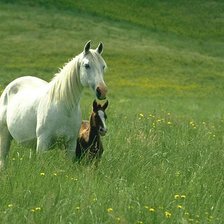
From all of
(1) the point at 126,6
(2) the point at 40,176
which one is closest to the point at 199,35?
(1) the point at 126,6

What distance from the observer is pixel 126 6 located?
63.6 m

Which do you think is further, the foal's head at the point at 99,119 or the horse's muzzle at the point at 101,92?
the foal's head at the point at 99,119

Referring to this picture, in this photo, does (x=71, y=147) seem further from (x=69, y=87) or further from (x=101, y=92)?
(x=101, y=92)

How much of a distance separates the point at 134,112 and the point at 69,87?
1115cm

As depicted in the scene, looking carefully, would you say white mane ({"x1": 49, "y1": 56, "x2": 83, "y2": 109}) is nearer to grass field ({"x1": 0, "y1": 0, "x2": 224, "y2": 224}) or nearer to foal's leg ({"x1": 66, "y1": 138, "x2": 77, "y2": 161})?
foal's leg ({"x1": 66, "y1": 138, "x2": 77, "y2": 161})

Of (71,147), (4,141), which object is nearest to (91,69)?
(71,147)

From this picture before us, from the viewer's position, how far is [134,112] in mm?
21031

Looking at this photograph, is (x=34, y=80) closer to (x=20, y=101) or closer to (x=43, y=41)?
(x=20, y=101)

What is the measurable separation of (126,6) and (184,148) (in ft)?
175

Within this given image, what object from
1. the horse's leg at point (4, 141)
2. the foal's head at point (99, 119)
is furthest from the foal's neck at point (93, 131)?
the horse's leg at point (4, 141)

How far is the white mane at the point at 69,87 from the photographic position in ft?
32.5

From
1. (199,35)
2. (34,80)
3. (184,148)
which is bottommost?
(199,35)

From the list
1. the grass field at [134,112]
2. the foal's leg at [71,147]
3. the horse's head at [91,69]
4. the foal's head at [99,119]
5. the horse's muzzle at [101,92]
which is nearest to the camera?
the grass field at [134,112]

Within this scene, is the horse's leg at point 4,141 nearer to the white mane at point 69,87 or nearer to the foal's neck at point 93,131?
the foal's neck at point 93,131
